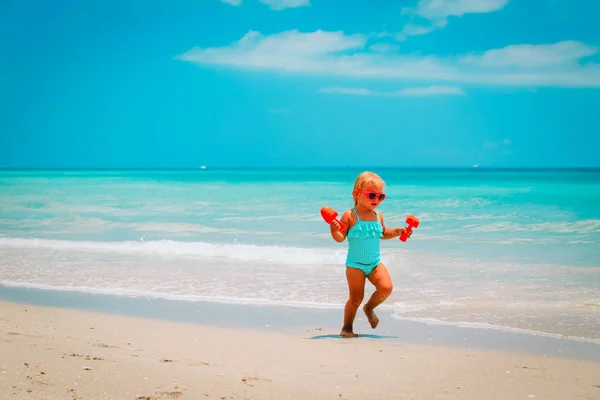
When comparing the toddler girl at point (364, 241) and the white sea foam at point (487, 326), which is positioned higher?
the toddler girl at point (364, 241)

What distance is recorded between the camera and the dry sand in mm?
3430

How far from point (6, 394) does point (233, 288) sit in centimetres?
431

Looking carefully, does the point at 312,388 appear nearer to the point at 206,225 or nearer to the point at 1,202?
the point at 206,225

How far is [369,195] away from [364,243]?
1.26 ft

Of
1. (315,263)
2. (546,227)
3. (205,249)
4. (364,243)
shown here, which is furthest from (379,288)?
(546,227)

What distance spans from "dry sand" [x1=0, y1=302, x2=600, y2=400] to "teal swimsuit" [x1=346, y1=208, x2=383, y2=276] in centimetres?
60

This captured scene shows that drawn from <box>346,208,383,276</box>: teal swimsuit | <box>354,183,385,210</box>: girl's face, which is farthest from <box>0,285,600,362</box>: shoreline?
<box>354,183,385,210</box>: girl's face

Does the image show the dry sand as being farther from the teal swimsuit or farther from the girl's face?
the girl's face

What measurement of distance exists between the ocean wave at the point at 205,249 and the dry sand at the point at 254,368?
4.66m

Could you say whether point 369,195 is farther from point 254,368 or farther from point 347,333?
point 254,368

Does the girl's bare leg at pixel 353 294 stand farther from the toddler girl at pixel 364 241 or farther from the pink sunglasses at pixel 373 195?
the pink sunglasses at pixel 373 195

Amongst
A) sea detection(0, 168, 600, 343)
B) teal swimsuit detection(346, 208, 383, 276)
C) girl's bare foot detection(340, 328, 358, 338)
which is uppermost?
teal swimsuit detection(346, 208, 383, 276)

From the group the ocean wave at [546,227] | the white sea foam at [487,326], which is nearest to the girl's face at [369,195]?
the white sea foam at [487,326]

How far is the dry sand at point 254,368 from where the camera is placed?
11.3 feet
